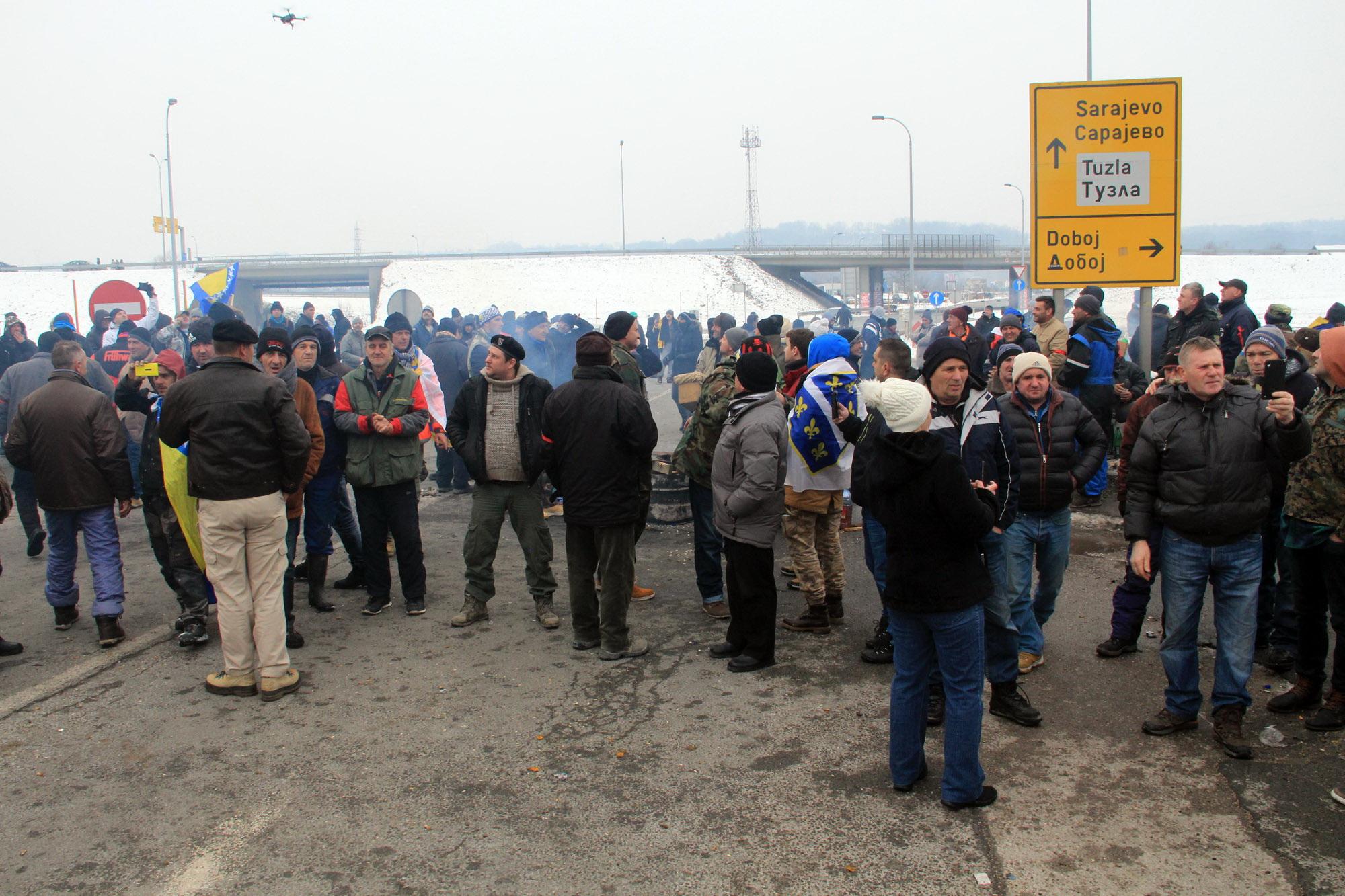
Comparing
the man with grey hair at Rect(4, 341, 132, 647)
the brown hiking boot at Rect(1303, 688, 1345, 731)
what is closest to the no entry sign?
the man with grey hair at Rect(4, 341, 132, 647)

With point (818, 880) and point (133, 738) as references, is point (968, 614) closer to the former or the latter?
point (818, 880)

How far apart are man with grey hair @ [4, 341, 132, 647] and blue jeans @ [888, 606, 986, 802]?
16.3ft

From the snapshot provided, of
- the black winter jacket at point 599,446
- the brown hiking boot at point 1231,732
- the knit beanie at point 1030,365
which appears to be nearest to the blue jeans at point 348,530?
the black winter jacket at point 599,446

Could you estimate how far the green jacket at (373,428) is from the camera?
21.8 feet

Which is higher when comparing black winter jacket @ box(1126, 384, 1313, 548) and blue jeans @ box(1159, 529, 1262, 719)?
black winter jacket @ box(1126, 384, 1313, 548)

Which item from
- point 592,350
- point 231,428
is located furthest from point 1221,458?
point 231,428

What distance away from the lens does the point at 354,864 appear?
364cm

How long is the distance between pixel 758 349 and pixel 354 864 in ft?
14.1

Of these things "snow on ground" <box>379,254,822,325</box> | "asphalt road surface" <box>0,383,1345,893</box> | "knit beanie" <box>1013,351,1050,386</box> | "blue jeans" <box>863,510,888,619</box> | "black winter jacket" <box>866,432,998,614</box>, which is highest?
"snow on ground" <box>379,254,822,325</box>

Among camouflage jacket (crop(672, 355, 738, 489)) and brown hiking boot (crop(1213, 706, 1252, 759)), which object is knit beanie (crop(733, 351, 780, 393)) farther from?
brown hiking boot (crop(1213, 706, 1252, 759))

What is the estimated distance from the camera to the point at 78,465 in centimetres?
627

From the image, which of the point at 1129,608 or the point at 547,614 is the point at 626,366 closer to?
the point at 547,614

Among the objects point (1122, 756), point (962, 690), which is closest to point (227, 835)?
point (962, 690)

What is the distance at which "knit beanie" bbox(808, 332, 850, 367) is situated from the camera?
19.5 ft
